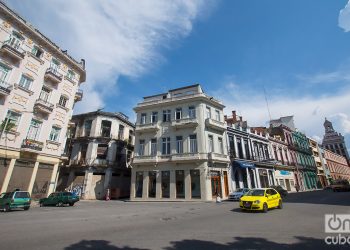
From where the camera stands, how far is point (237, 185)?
31.3 meters

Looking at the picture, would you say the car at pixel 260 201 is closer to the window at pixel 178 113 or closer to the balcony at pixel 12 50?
the window at pixel 178 113

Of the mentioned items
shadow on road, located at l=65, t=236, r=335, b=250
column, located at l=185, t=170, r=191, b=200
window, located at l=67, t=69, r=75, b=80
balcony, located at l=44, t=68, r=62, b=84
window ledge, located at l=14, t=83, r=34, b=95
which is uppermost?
window, located at l=67, t=69, r=75, b=80

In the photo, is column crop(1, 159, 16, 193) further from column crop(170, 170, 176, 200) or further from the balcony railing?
column crop(170, 170, 176, 200)

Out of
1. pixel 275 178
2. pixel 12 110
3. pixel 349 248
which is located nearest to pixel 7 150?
pixel 12 110

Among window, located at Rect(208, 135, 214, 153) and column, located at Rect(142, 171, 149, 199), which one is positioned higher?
window, located at Rect(208, 135, 214, 153)

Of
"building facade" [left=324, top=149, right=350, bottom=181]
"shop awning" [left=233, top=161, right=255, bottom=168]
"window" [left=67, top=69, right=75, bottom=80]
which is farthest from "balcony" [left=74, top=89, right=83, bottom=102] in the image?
"building facade" [left=324, top=149, right=350, bottom=181]

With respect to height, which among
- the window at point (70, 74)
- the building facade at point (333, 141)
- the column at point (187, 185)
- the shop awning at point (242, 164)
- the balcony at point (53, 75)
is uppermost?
the building facade at point (333, 141)

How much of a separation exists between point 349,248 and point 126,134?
119 ft

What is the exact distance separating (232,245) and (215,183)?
2194 cm

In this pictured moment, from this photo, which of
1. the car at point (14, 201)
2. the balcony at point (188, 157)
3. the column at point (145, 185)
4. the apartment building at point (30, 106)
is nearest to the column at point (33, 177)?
the apartment building at point (30, 106)

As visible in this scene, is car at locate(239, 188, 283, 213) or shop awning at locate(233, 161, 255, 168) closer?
car at locate(239, 188, 283, 213)

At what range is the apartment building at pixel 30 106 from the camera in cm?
2024

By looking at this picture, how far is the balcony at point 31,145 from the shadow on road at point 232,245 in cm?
1852

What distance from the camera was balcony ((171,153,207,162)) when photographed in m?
27.0
